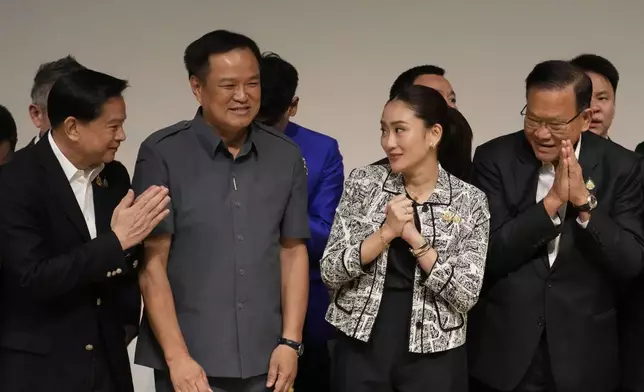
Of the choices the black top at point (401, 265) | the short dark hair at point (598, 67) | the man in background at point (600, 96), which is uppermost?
the short dark hair at point (598, 67)

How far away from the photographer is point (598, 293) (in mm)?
2365

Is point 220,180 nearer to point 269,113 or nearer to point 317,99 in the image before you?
point 269,113

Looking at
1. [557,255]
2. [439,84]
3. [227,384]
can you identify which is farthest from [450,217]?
[439,84]

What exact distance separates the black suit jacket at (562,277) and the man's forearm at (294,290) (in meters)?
0.53

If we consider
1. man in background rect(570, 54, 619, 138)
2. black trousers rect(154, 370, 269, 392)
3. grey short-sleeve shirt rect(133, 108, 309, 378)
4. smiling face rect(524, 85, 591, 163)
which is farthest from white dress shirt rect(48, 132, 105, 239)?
man in background rect(570, 54, 619, 138)

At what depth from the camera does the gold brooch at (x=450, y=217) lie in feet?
7.30

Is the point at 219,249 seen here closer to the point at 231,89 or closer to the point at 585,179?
the point at 231,89

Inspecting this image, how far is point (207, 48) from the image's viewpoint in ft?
7.15

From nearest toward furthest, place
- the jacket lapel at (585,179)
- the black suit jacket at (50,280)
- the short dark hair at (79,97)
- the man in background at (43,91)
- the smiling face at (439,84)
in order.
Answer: the black suit jacket at (50,280)
the short dark hair at (79,97)
the jacket lapel at (585,179)
the man in background at (43,91)
the smiling face at (439,84)

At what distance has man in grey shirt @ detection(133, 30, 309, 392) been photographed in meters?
2.14

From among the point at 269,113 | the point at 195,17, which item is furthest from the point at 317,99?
the point at 269,113

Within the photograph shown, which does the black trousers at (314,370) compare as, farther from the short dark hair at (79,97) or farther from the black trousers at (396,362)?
the short dark hair at (79,97)

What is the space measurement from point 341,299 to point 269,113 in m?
0.79

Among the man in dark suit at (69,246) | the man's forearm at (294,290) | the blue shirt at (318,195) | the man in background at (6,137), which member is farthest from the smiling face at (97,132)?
the man in background at (6,137)
